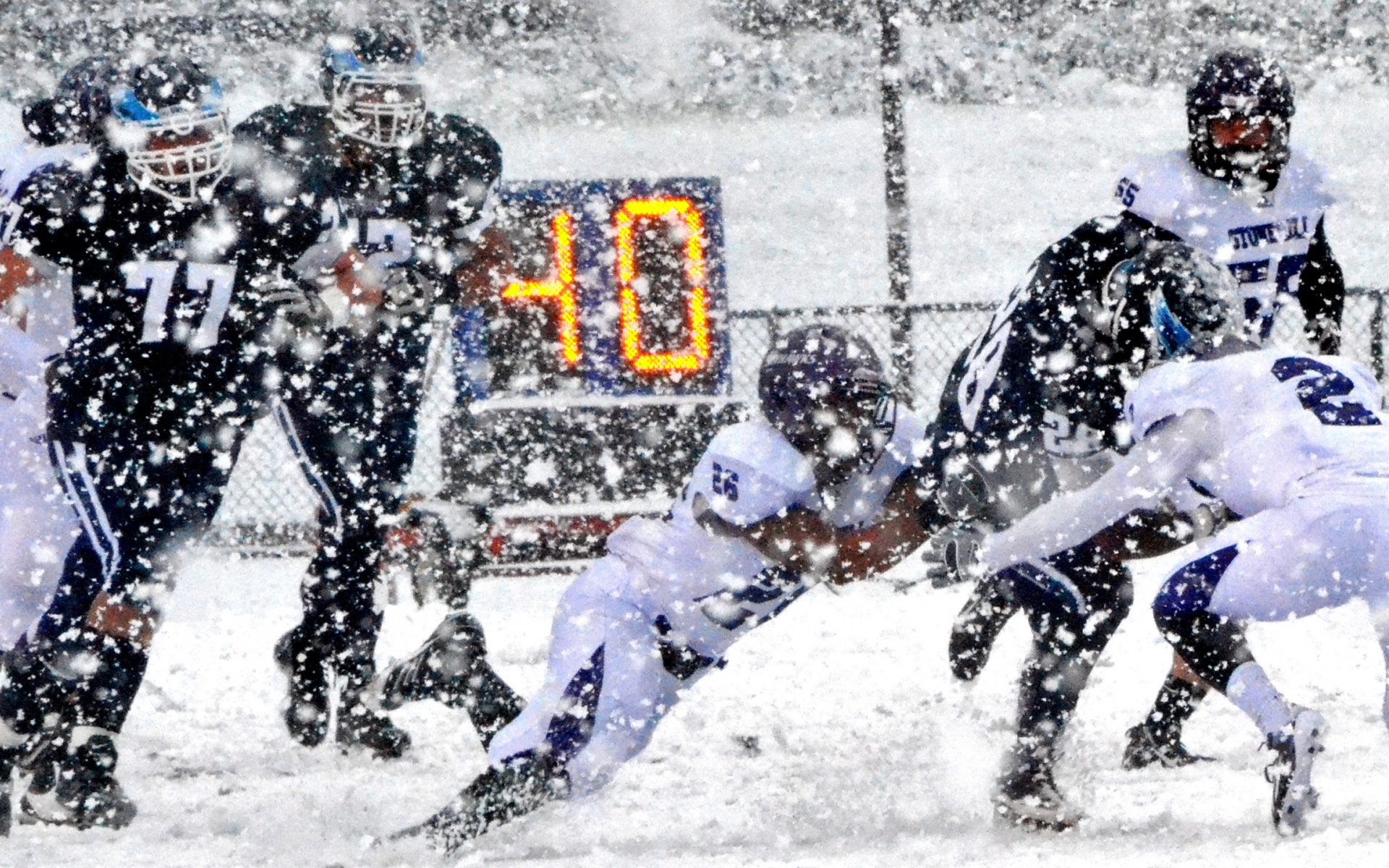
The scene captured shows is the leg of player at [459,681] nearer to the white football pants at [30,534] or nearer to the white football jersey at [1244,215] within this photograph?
the white football pants at [30,534]

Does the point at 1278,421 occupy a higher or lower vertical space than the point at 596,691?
higher

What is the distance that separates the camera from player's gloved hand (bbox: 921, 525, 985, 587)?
3.28m

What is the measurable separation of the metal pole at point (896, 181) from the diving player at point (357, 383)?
5090 mm

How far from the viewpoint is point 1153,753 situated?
4039 millimetres

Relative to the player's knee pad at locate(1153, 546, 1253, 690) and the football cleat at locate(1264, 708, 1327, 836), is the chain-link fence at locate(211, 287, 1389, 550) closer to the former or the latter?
the player's knee pad at locate(1153, 546, 1253, 690)

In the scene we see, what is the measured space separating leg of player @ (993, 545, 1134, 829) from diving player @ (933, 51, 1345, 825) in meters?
0.01

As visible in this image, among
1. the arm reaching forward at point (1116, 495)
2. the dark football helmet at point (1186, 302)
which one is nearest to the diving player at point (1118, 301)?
the dark football helmet at point (1186, 302)

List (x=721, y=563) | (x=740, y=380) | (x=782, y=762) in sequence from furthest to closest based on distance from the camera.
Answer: (x=740, y=380) < (x=782, y=762) < (x=721, y=563)

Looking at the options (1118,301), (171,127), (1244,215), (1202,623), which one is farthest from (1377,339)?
(171,127)

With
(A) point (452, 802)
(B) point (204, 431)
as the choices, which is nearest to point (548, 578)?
(B) point (204, 431)

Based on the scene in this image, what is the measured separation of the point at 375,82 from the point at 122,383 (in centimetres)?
114

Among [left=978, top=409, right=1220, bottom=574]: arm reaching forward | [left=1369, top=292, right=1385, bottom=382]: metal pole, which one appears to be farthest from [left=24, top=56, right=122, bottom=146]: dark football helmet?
[left=1369, top=292, right=1385, bottom=382]: metal pole

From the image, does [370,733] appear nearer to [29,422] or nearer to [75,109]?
[29,422]

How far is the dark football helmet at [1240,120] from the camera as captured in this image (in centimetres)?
392
